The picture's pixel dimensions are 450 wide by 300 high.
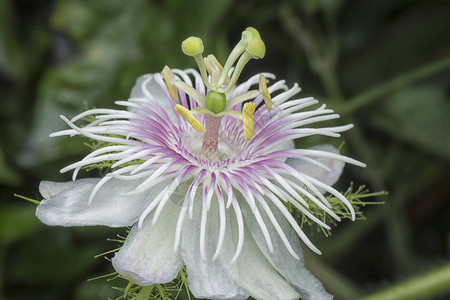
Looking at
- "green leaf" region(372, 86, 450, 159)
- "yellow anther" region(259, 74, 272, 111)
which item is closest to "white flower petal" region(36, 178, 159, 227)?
"yellow anther" region(259, 74, 272, 111)

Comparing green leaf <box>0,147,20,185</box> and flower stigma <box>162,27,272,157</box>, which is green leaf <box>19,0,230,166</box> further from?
flower stigma <box>162,27,272,157</box>

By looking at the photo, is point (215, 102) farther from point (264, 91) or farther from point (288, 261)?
point (288, 261)

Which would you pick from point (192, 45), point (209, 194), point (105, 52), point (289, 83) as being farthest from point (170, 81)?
point (289, 83)

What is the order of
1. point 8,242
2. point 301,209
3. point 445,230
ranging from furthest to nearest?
point 445,230
point 8,242
point 301,209

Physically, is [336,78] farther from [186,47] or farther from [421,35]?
[186,47]

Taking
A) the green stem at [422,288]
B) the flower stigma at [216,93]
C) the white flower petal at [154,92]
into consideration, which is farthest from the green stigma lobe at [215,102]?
the green stem at [422,288]

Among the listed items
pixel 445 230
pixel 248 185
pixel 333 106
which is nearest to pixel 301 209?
pixel 248 185
